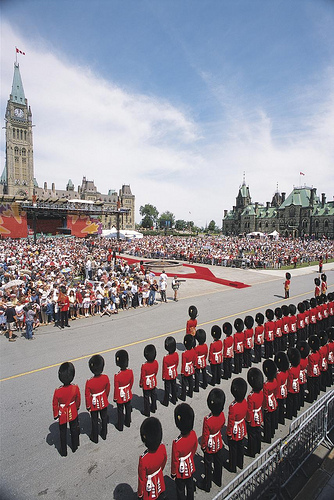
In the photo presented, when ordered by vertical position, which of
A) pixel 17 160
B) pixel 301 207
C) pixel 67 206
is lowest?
pixel 67 206

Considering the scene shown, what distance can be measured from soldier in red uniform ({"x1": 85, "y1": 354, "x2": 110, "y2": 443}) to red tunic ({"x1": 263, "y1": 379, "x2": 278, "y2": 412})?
121 inches

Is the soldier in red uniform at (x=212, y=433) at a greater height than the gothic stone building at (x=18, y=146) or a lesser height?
lesser

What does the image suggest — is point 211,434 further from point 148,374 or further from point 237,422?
point 148,374

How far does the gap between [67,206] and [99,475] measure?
121 feet

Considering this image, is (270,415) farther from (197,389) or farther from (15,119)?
(15,119)

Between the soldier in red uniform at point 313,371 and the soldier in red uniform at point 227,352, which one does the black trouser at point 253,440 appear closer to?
the soldier in red uniform at point 313,371

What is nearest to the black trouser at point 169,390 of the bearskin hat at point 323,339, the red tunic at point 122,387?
the red tunic at point 122,387

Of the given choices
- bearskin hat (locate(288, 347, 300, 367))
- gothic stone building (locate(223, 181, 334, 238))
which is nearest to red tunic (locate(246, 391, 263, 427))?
bearskin hat (locate(288, 347, 300, 367))

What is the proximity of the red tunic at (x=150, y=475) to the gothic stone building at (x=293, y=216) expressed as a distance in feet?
314

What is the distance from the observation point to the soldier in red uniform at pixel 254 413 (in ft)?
16.9

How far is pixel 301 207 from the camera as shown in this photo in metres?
94.9

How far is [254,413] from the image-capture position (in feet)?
16.9

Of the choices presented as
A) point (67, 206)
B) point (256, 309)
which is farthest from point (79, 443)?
point (67, 206)

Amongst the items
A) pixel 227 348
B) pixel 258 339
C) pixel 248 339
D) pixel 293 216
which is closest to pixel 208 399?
pixel 227 348
